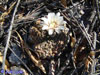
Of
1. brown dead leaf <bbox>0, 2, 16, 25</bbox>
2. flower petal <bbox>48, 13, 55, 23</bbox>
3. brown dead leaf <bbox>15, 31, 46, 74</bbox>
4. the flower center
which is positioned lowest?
brown dead leaf <bbox>15, 31, 46, 74</bbox>

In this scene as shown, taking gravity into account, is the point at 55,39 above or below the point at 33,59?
above

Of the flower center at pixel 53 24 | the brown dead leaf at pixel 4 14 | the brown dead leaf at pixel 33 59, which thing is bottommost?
the brown dead leaf at pixel 33 59

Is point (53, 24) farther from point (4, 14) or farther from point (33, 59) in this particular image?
point (4, 14)

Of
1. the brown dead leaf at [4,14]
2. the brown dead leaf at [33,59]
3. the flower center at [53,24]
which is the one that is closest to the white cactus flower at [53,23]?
the flower center at [53,24]

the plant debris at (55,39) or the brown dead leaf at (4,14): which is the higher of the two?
the brown dead leaf at (4,14)

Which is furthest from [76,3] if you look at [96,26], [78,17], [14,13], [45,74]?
[45,74]

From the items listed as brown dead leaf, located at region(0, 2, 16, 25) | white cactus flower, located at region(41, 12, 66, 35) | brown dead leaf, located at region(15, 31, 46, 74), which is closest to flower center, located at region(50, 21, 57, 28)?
white cactus flower, located at region(41, 12, 66, 35)

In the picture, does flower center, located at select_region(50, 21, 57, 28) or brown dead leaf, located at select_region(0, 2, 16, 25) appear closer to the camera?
flower center, located at select_region(50, 21, 57, 28)

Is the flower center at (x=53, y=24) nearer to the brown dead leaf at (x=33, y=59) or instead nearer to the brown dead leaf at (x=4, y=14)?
the brown dead leaf at (x=33, y=59)

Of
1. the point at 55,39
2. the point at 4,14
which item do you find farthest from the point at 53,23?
the point at 4,14

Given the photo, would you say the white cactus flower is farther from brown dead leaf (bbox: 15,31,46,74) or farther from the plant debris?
brown dead leaf (bbox: 15,31,46,74)
